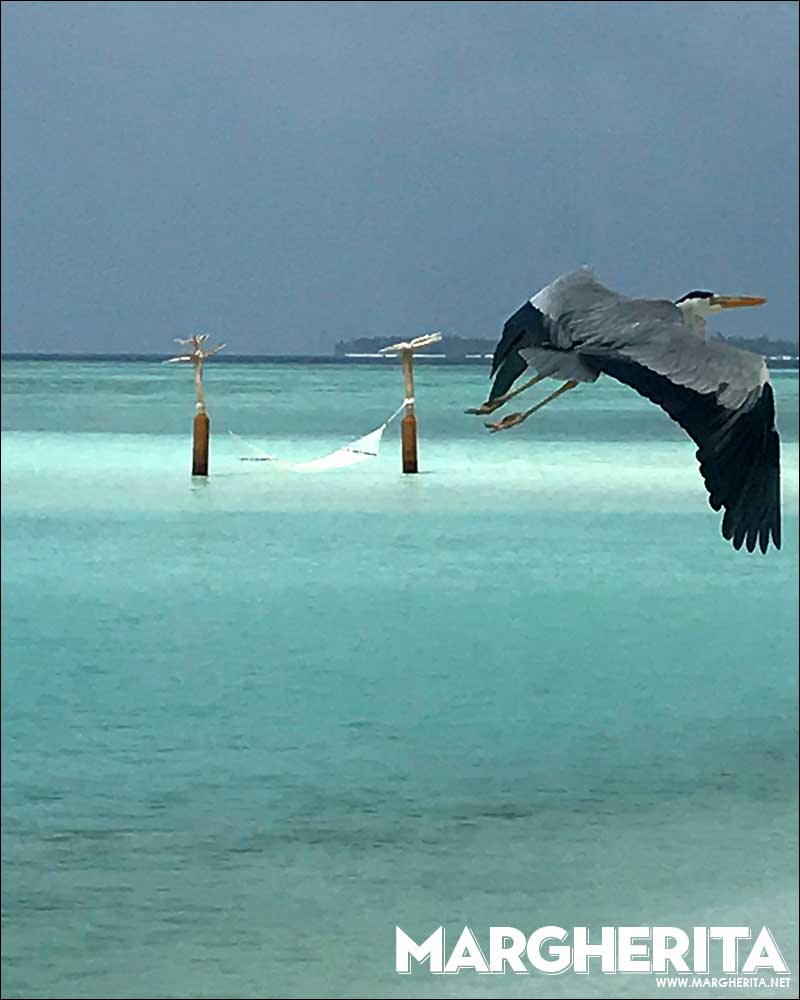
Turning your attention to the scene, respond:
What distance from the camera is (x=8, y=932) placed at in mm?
9484

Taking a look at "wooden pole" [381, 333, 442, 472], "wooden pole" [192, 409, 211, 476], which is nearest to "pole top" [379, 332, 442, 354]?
"wooden pole" [381, 333, 442, 472]

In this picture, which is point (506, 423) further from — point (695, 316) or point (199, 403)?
point (199, 403)

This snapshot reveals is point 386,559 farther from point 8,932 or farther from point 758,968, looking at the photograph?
point 8,932

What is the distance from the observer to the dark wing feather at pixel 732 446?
80 cm

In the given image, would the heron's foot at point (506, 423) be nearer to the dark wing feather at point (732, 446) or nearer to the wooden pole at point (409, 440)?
the dark wing feather at point (732, 446)

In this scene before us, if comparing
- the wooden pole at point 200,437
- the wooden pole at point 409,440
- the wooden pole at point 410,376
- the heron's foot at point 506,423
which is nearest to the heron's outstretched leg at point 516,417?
the heron's foot at point 506,423

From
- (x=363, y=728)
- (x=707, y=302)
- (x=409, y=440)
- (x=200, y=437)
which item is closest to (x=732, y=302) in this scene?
(x=707, y=302)

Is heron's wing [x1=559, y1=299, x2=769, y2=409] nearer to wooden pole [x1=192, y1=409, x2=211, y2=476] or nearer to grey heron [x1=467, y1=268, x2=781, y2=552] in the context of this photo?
grey heron [x1=467, y1=268, x2=781, y2=552]

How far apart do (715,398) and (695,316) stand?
69mm

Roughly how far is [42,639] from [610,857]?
295 inches

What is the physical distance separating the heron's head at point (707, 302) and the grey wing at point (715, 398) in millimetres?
30

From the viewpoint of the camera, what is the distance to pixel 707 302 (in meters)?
0.92

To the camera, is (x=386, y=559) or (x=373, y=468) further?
(x=373, y=468)

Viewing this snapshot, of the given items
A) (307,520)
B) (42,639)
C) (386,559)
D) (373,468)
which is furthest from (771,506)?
(373,468)
